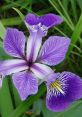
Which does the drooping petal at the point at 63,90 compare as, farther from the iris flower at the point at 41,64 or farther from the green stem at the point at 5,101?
the green stem at the point at 5,101

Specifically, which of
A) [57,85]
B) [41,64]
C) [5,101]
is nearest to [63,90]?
[57,85]

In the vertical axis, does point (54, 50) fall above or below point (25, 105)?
above

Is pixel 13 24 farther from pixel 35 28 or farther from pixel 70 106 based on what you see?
pixel 70 106

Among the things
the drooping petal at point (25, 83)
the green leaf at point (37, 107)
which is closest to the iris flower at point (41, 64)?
the drooping petal at point (25, 83)

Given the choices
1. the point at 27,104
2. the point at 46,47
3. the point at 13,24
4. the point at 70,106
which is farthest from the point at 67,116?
the point at 13,24

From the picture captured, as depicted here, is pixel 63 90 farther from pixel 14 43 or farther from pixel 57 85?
pixel 14 43

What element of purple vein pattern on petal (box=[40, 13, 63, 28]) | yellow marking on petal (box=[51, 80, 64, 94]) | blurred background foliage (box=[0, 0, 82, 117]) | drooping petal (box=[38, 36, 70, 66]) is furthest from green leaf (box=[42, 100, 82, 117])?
purple vein pattern on petal (box=[40, 13, 63, 28])
